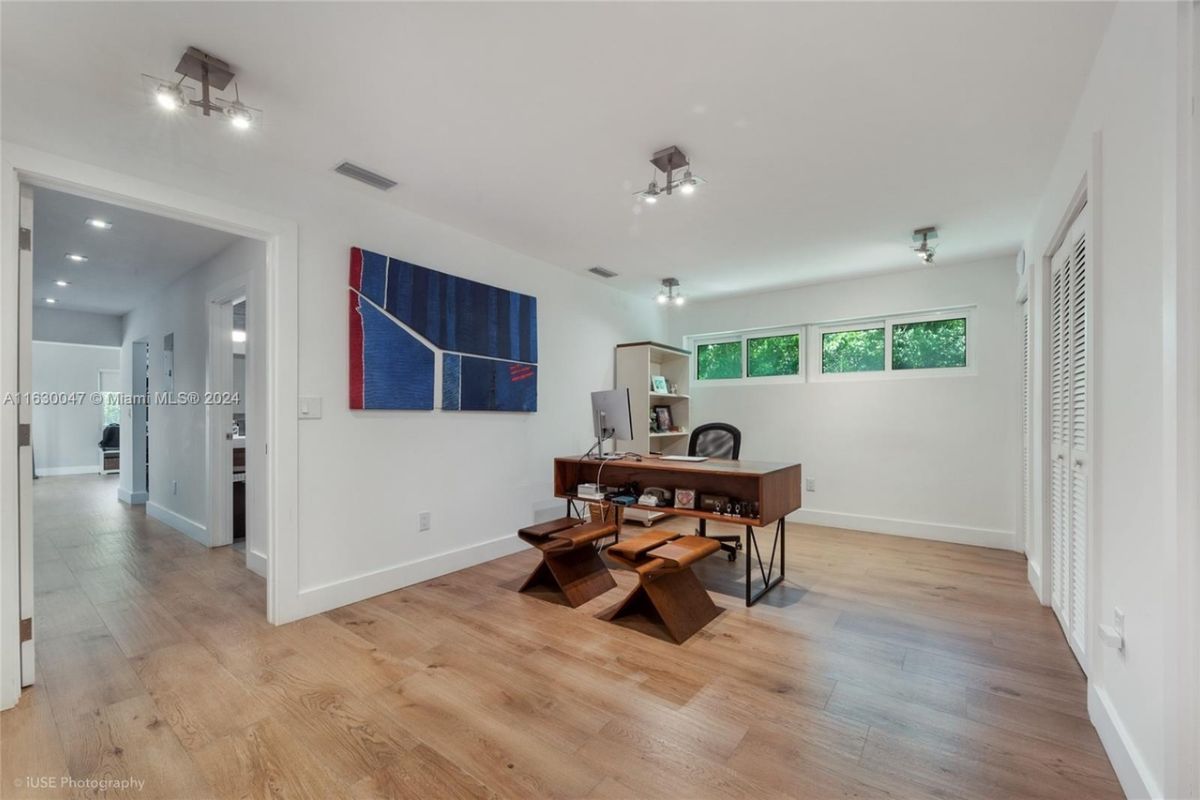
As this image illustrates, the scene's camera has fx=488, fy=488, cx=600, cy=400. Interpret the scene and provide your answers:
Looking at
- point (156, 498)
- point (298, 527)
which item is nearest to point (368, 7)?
point (298, 527)

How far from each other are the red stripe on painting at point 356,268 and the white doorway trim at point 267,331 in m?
0.30

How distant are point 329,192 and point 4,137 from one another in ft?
4.07

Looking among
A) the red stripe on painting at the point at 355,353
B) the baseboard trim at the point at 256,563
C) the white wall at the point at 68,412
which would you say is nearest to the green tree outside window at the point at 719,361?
the red stripe on painting at the point at 355,353

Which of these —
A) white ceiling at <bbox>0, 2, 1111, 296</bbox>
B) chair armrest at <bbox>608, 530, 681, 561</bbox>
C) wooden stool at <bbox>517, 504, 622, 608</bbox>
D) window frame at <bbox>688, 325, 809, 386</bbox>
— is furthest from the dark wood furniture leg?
window frame at <bbox>688, 325, 809, 386</bbox>

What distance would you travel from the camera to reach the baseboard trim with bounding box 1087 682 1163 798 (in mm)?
1330

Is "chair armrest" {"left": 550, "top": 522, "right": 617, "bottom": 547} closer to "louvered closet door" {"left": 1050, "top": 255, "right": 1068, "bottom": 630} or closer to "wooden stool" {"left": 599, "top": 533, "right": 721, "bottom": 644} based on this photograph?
"wooden stool" {"left": 599, "top": 533, "right": 721, "bottom": 644}

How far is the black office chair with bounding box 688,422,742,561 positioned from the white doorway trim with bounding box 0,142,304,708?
111 inches

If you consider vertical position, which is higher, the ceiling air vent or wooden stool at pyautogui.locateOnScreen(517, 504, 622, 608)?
the ceiling air vent

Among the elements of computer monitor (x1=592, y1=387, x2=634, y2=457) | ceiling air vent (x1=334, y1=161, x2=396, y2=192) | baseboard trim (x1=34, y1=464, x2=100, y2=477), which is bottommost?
baseboard trim (x1=34, y1=464, x2=100, y2=477)

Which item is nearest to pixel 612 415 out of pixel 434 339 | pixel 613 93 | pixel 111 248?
pixel 434 339

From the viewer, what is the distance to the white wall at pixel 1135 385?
1.20 metres

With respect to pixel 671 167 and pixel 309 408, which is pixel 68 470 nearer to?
pixel 309 408

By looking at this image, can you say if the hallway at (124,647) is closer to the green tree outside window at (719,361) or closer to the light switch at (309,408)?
the light switch at (309,408)

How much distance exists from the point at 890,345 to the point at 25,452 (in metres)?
5.88
